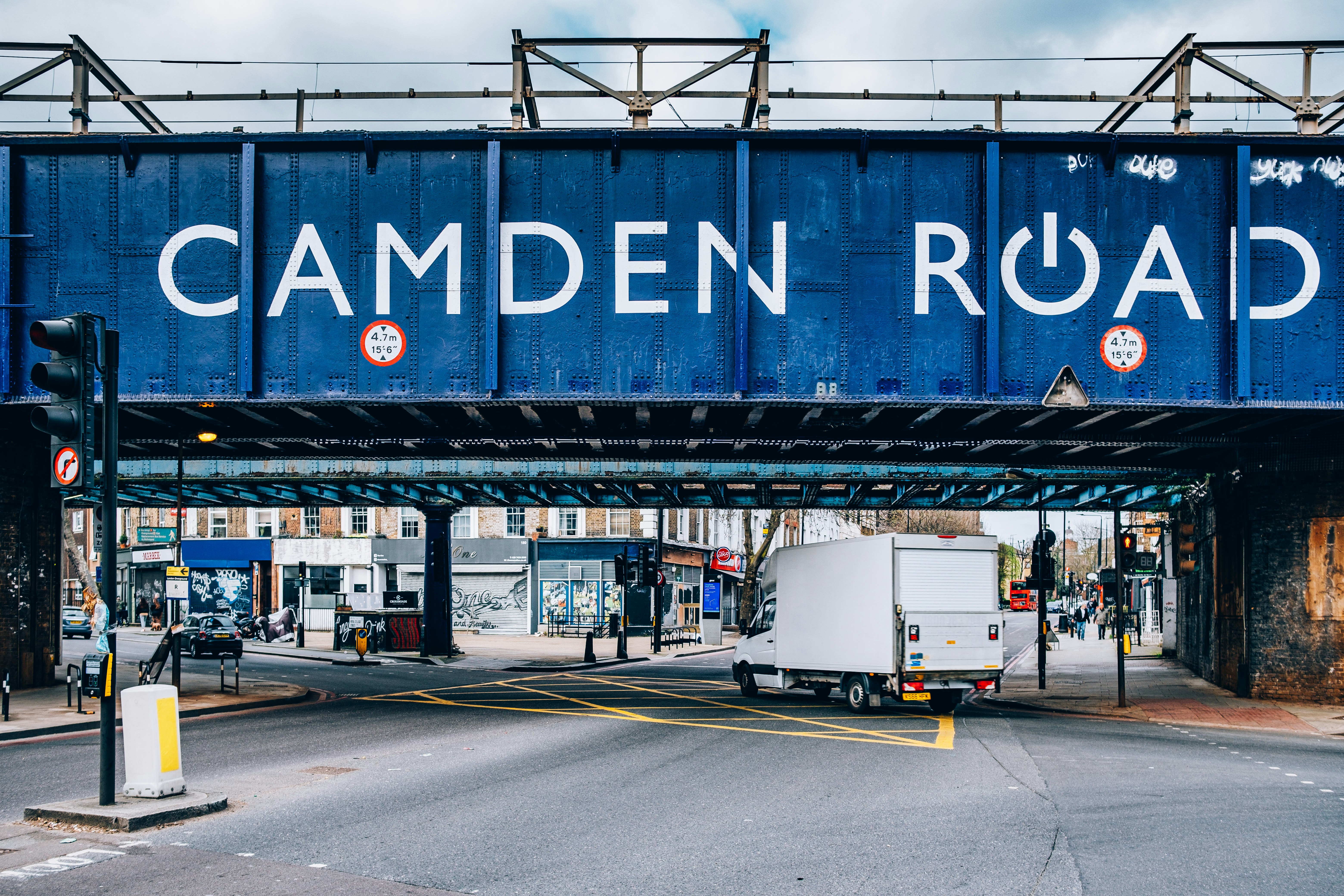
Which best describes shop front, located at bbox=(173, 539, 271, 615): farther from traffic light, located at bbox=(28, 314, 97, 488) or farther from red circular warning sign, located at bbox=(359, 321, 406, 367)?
traffic light, located at bbox=(28, 314, 97, 488)

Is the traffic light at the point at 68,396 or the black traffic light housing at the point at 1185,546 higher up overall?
the traffic light at the point at 68,396

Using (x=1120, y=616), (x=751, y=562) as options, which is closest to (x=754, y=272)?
(x=1120, y=616)

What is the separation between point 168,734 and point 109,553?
6.04 ft

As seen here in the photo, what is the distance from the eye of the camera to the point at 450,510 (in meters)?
38.8

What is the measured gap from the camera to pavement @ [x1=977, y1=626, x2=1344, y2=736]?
65.2 feet

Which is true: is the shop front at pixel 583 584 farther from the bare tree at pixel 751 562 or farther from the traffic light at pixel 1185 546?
the traffic light at pixel 1185 546

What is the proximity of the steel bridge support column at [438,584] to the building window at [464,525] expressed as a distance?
17.7m

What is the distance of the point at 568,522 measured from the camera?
5738 cm

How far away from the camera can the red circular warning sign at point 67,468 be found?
10.5 metres

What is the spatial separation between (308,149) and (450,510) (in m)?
20.3

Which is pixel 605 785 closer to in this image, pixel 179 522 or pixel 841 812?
pixel 841 812

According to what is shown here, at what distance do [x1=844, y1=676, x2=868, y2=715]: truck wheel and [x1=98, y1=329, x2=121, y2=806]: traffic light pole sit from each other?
44.2ft

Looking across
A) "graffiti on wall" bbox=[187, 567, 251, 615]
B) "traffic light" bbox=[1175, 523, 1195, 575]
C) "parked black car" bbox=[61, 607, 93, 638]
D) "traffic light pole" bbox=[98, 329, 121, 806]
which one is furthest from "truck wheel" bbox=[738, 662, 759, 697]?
"graffiti on wall" bbox=[187, 567, 251, 615]

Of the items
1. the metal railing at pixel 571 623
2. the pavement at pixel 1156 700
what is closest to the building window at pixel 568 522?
the metal railing at pixel 571 623
